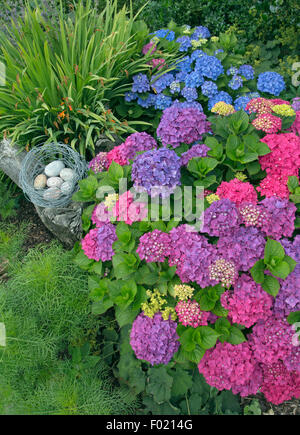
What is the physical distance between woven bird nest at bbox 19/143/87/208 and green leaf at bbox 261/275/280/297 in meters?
1.42

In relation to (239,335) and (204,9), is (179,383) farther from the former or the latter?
(204,9)

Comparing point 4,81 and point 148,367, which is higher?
point 4,81

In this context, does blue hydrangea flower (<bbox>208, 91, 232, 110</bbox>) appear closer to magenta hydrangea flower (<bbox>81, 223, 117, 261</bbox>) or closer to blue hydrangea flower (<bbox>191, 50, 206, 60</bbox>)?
blue hydrangea flower (<bbox>191, 50, 206, 60</bbox>)

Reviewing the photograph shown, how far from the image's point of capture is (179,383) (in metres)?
1.85

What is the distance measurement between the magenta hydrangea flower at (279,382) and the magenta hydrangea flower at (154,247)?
0.73 meters

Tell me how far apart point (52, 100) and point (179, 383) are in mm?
2123

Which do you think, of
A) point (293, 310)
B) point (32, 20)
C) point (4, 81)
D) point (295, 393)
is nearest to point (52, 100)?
point (4, 81)

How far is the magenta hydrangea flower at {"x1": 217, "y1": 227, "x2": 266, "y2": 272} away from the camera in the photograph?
163cm

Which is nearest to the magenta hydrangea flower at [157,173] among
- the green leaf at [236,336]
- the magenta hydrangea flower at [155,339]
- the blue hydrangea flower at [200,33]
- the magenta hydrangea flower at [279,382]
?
the magenta hydrangea flower at [155,339]

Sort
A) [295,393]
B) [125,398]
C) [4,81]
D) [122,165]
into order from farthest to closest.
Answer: [4,81]
[122,165]
[125,398]
[295,393]

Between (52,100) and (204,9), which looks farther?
(204,9)

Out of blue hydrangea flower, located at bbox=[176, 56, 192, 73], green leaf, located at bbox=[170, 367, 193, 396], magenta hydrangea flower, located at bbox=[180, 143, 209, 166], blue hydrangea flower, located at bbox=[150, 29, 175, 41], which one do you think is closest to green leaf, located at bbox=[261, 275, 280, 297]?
green leaf, located at bbox=[170, 367, 193, 396]

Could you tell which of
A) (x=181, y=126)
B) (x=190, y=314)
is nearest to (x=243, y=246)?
(x=190, y=314)

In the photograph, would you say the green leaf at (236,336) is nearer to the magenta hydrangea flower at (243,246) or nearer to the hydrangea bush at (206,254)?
the hydrangea bush at (206,254)
